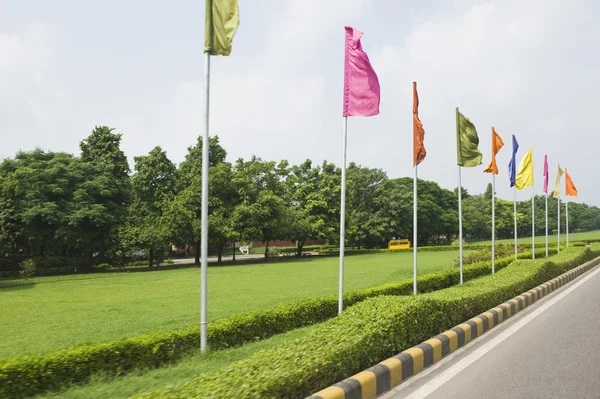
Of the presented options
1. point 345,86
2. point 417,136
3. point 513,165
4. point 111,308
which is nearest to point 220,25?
point 345,86

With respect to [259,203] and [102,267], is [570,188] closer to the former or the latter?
[259,203]

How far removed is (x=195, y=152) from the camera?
38.3 m

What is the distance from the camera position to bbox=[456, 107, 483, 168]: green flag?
1393 cm

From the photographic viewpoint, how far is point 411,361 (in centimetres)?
520

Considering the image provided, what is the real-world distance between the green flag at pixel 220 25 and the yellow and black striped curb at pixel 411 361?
14.5 feet

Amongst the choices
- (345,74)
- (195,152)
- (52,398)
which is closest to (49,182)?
(195,152)

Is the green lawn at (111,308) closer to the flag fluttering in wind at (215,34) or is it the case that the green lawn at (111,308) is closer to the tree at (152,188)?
the flag fluttering in wind at (215,34)

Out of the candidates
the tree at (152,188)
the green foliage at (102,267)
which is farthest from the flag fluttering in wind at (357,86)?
the green foliage at (102,267)

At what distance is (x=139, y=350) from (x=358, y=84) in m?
5.39

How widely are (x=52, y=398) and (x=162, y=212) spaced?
30.1 meters

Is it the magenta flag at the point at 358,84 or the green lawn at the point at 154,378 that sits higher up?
the magenta flag at the point at 358,84

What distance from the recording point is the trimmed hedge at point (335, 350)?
3545mm

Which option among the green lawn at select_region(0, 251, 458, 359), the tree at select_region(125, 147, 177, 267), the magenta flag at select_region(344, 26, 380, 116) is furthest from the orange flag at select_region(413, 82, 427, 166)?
the tree at select_region(125, 147, 177, 267)

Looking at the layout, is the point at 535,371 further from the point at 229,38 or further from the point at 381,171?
the point at 381,171
